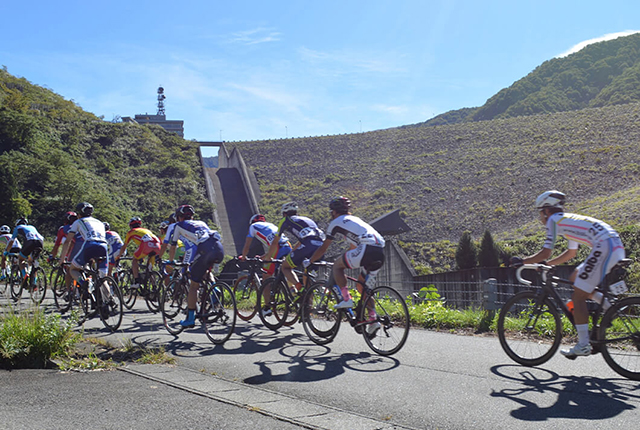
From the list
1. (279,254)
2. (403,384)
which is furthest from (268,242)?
(403,384)

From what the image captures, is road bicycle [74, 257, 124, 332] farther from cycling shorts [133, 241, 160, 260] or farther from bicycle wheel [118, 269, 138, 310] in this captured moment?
bicycle wheel [118, 269, 138, 310]

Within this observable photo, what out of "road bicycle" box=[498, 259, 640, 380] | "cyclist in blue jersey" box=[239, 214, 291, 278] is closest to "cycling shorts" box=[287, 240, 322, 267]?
"cyclist in blue jersey" box=[239, 214, 291, 278]

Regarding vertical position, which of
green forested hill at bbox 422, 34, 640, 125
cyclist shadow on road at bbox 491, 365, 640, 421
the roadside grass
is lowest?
cyclist shadow on road at bbox 491, 365, 640, 421

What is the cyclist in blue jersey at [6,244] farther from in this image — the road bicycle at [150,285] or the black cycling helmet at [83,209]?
the black cycling helmet at [83,209]

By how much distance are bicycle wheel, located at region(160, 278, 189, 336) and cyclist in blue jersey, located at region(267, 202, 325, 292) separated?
5.53ft

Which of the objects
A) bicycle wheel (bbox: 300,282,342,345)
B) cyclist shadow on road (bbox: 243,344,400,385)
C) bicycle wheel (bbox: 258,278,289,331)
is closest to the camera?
cyclist shadow on road (bbox: 243,344,400,385)

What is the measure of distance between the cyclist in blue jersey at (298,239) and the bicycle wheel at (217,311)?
115 cm

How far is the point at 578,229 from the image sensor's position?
6.38 metres

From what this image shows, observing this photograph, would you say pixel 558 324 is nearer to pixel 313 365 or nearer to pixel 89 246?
pixel 313 365

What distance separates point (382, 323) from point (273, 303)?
266cm

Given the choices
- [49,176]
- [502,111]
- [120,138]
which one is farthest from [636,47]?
[49,176]

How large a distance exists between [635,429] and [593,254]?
86.2 inches

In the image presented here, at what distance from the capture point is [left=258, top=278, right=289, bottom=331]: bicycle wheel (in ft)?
32.0

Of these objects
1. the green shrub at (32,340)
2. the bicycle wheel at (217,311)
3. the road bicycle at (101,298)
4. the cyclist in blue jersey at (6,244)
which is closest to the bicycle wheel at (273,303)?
the bicycle wheel at (217,311)
